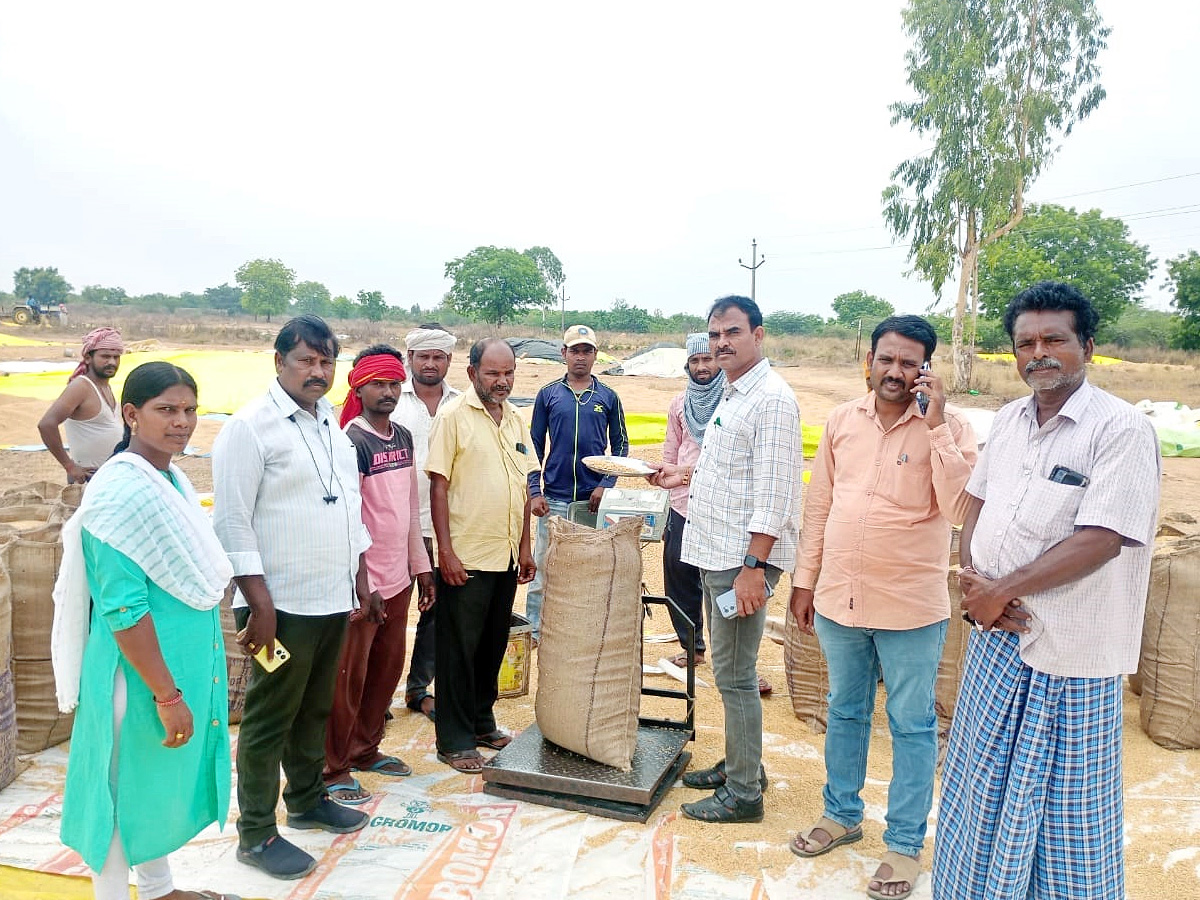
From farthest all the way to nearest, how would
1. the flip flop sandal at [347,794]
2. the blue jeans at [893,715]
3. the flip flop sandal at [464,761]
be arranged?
the flip flop sandal at [464,761] < the flip flop sandal at [347,794] < the blue jeans at [893,715]

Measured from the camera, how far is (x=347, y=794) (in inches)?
130

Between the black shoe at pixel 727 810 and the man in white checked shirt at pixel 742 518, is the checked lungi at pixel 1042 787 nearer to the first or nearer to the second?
the man in white checked shirt at pixel 742 518

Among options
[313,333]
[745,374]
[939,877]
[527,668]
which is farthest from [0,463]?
[939,877]

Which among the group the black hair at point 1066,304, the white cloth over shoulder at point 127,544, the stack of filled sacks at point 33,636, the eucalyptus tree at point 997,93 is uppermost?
the eucalyptus tree at point 997,93

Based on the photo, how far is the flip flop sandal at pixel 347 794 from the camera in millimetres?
3289

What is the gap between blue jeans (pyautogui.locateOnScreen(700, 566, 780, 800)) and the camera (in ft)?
10.0

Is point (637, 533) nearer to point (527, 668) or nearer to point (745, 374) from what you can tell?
point (745, 374)

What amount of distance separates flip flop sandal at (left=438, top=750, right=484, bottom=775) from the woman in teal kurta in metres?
1.29

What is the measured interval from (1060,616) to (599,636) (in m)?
1.70

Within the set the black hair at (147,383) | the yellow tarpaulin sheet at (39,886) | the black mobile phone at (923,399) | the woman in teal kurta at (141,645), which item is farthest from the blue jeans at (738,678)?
the yellow tarpaulin sheet at (39,886)

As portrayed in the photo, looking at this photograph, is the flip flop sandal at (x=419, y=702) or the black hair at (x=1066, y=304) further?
the flip flop sandal at (x=419, y=702)

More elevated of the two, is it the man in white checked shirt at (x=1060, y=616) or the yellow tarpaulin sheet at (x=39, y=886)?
the man in white checked shirt at (x=1060, y=616)

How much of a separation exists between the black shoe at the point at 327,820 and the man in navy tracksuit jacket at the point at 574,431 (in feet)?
5.97

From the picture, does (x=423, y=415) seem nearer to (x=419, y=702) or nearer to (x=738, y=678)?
(x=419, y=702)
